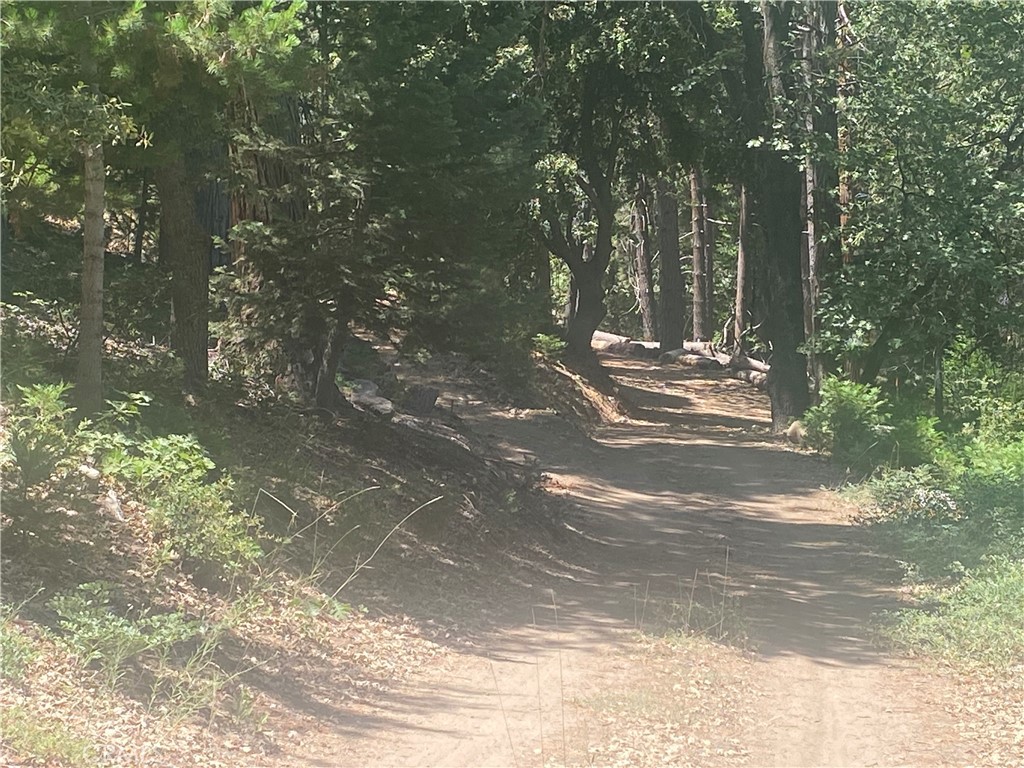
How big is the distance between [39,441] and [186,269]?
425 cm

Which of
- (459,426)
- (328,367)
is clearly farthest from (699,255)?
(328,367)

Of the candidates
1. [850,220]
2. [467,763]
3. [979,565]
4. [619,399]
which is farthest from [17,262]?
[619,399]

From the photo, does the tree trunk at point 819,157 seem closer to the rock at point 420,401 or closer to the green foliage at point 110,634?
the rock at point 420,401

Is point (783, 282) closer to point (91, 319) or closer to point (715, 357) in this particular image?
point (715, 357)

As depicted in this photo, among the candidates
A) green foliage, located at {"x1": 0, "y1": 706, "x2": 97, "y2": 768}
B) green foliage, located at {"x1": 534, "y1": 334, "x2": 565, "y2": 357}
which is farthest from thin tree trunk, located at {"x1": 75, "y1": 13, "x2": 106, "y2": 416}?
green foliage, located at {"x1": 534, "y1": 334, "x2": 565, "y2": 357}

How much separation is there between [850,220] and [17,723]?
15.9 metres

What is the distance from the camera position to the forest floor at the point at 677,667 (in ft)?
20.1

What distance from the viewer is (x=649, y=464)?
709 inches

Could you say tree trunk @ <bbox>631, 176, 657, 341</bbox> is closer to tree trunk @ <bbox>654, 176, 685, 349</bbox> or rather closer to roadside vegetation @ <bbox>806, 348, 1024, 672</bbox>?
tree trunk @ <bbox>654, 176, 685, 349</bbox>

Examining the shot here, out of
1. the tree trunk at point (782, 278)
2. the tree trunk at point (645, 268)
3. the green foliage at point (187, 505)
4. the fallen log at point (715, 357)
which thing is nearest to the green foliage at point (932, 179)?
the tree trunk at point (782, 278)

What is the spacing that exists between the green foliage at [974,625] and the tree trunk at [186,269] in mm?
6737

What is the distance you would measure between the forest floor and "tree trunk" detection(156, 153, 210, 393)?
3659mm

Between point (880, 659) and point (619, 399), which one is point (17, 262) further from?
point (619, 399)

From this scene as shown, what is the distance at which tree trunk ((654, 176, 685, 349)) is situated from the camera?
33531 millimetres
